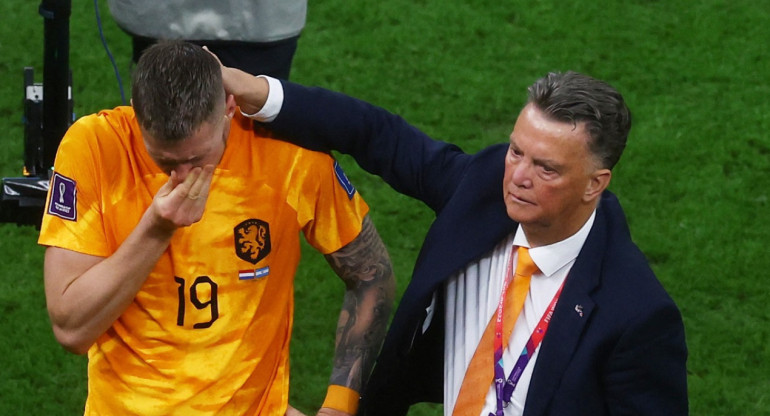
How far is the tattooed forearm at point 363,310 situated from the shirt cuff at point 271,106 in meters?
0.44

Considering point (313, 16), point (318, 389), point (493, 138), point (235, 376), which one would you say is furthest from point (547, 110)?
point (313, 16)

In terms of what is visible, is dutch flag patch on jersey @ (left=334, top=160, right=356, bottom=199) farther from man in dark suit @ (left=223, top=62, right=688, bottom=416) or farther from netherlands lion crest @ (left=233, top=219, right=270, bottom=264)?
netherlands lion crest @ (left=233, top=219, right=270, bottom=264)

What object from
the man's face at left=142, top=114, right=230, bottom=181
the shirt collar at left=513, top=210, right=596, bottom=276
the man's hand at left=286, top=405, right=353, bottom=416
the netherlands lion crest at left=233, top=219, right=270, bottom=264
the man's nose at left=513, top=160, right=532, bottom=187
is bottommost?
the man's hand at left=286, top=405, right=353, bottom=416

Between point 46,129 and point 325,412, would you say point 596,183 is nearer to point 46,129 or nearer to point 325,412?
point 325,412

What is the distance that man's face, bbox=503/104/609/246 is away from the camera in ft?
9.42

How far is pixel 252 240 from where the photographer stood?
3.12 m

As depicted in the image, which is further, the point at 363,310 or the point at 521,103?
the point at 521,103

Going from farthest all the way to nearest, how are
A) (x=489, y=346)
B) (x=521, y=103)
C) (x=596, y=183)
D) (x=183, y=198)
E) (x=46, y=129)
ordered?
(x=521, y=103) → (x=46, y=129) → (x=489, y=346) → (x=596, y=183) → (x=183, y=198)

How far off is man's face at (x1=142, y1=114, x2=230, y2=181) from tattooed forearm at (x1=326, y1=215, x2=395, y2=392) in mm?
582

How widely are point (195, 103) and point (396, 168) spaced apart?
650 mm

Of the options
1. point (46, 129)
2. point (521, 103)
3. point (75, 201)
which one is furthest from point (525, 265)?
point (521, 103)

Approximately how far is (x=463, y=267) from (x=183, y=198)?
72cm

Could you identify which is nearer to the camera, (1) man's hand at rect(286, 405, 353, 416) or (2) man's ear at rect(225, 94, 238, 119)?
(2) man's ear at rect(225, 94, 238, 119)

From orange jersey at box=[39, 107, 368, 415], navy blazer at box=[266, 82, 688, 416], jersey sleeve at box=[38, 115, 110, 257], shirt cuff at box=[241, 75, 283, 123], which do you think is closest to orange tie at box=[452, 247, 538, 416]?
navy blazer at box=[266, 82, 688, 416]
